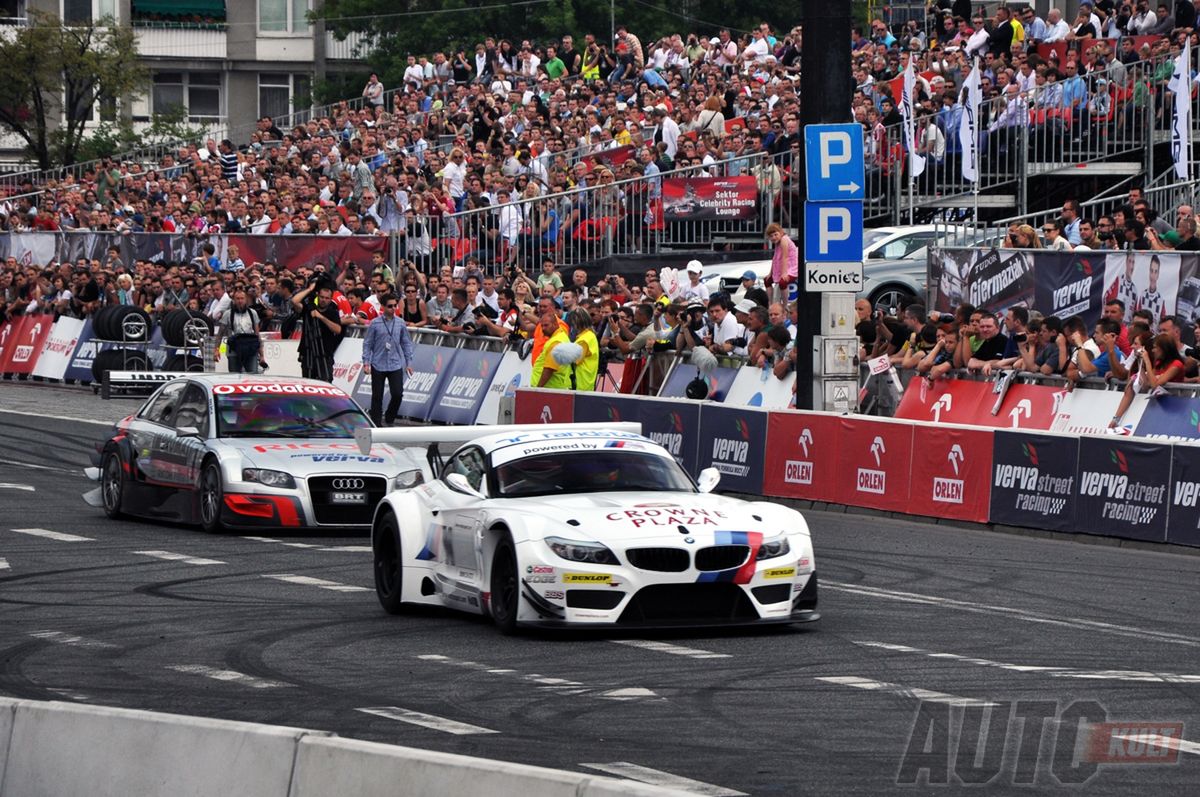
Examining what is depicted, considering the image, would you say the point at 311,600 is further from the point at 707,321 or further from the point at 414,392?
the point at 414,392

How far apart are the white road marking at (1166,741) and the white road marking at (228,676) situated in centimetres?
410

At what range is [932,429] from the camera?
19734mm

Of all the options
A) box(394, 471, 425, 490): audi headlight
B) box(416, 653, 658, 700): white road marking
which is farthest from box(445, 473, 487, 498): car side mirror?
box(394, 471, 425, 490): audi headlight

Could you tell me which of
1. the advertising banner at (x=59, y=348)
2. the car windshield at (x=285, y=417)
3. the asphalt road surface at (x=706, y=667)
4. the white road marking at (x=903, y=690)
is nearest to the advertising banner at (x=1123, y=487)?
the asphalt road surface at (x=706, y=667)

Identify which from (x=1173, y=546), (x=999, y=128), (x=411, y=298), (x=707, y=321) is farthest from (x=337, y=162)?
(x=1173, y=546)

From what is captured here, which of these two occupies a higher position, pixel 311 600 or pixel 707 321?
pixel 707 321

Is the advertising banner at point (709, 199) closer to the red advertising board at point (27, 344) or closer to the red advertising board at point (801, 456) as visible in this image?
the red advertising board at point (801, 456)

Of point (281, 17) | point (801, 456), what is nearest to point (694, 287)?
point (801, 456)

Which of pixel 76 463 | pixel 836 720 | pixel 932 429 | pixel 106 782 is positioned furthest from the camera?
pixel 76 463

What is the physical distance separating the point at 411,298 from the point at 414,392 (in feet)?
4.48

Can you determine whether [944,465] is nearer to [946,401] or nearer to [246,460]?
[946,401]

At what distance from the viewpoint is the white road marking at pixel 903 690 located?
9.71 meters

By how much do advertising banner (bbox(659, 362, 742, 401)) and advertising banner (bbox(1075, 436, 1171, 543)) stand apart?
254 inches

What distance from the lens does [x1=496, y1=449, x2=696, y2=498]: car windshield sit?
12.9 meters
